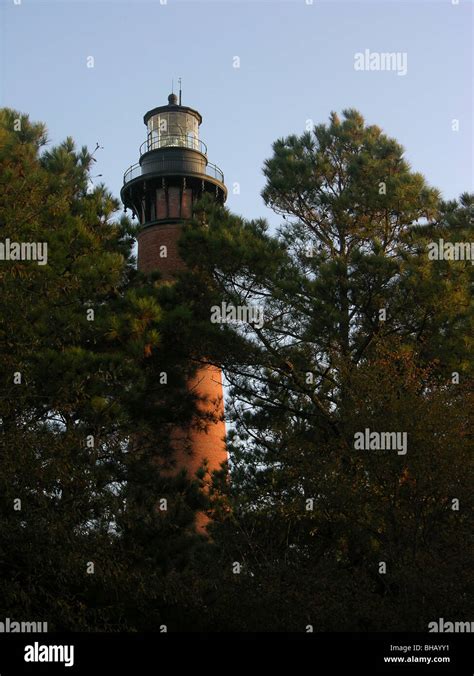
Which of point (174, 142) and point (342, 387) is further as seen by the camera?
point (174, 142)

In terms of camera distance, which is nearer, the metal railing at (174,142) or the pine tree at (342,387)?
the pine tree at (342,387)

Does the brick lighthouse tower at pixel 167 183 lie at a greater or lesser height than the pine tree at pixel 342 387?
greater

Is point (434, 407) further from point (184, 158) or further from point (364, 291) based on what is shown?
point (184, 158)

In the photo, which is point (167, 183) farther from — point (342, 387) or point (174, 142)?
point (342, 387)

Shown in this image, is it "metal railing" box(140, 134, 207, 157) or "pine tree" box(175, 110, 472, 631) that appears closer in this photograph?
"pine tree" box(175, 110, 472, 631)

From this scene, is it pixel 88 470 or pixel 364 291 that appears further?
pixel 364 291

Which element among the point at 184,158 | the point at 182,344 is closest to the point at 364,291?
the point at 182,344

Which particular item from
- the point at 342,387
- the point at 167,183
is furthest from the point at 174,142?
the point at 342,387

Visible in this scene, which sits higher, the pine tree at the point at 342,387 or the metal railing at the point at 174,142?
the metal railing at the point at 174,142

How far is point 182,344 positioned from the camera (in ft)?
56.1

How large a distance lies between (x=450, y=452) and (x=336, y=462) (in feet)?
5.73

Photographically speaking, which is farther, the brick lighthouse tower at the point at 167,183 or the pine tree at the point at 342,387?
the brick lighthouse tower at the point at 167,183

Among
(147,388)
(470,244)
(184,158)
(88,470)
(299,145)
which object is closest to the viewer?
(88,470)

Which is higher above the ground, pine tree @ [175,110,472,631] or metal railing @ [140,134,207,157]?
metal railing @ [140,134,207,157]
